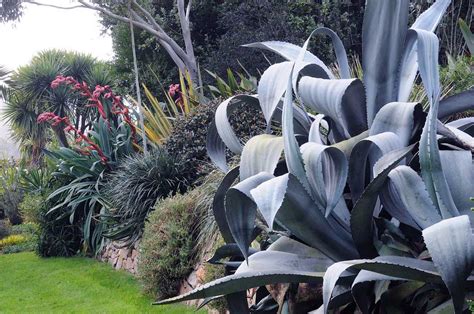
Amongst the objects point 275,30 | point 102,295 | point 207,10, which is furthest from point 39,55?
point 102,295

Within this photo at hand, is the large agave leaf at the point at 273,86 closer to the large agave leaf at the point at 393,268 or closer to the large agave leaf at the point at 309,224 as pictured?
the large agave leaf at the point at 309,224

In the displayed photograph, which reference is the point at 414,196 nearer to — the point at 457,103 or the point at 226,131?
the point at 457,103

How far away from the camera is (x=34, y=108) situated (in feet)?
67.9

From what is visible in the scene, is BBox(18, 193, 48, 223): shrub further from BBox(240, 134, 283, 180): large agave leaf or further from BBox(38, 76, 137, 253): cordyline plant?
BBox(240, 134, 283, 180): large agave leaf

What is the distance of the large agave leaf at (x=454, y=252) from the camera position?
5.41ft

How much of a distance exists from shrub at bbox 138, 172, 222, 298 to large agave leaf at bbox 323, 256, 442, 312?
158 inches

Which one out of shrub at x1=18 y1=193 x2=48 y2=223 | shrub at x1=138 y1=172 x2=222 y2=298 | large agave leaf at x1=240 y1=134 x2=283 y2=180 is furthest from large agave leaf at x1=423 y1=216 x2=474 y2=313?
shrub at x1=18 y1=193 x2=48 y2=223

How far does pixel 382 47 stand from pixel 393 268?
113 cm

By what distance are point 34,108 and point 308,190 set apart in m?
19.9

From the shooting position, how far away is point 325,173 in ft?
7.70

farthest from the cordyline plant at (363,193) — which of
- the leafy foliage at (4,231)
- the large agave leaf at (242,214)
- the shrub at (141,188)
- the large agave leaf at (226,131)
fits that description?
the leafy foliage at (4,231)

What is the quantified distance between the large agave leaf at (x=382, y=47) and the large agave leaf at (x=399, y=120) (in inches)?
7.9

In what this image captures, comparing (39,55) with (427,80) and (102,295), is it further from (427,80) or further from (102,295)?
(427,80)

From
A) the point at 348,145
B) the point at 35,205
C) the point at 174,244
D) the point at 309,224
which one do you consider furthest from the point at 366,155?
the point at 35,205
